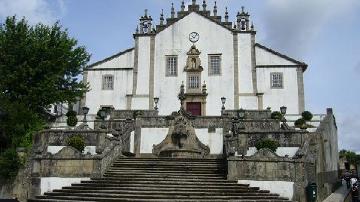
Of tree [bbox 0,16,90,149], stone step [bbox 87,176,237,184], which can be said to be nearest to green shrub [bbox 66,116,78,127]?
tree [bbox 0,16,90,149]

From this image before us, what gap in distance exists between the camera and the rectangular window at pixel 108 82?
3606 cm

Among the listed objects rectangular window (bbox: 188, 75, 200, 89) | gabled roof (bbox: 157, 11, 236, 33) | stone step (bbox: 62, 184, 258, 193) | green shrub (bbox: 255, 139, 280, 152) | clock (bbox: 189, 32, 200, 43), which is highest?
gabled roof (bbox: 157, 11, 236, 33)

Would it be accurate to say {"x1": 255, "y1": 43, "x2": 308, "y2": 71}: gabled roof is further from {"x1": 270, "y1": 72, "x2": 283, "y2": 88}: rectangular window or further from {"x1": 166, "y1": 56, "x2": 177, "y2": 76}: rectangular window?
{"x1": 166, "y1": 56, "x2": 177, "y2": 76}: rectangular window

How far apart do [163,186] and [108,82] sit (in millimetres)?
21019

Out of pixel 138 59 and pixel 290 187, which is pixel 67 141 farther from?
pixel 138 59

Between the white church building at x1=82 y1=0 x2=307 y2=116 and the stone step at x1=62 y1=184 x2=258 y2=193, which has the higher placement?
the white church building at x1=82 y1=0 x2=307 y2=116

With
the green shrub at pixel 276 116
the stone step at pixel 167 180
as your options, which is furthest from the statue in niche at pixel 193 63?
the stone step at pixel 167 180

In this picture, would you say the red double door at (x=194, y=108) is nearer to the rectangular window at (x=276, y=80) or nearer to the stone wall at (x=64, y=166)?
the rectangular window at (x=276, y=80)

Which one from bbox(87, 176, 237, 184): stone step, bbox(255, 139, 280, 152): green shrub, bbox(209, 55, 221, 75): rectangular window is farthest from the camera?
bbox(209, 55, 221, 75): rectangular window

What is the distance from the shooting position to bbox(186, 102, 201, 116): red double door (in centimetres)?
3494

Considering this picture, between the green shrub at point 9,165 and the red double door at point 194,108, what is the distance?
52.5ft

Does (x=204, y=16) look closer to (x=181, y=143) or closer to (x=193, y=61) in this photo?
(x=193, y=61)

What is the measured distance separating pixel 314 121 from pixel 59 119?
1755cm

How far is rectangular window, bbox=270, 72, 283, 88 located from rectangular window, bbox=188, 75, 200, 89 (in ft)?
19.5
